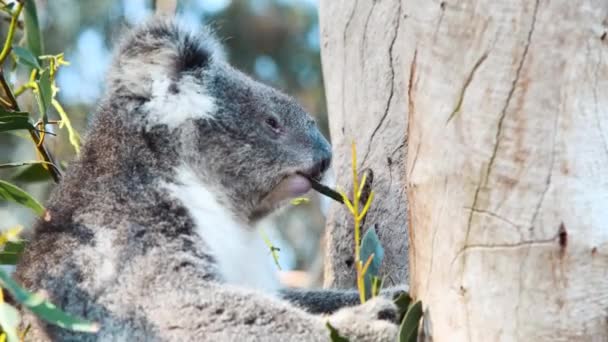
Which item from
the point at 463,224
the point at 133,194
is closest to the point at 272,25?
the point at 133,194

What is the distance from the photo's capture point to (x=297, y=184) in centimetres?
274

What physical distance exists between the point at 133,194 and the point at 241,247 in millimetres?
403

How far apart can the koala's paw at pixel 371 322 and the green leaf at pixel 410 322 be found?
0.80ft

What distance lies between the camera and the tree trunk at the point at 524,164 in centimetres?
159

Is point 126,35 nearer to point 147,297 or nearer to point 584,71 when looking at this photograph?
point 147,297

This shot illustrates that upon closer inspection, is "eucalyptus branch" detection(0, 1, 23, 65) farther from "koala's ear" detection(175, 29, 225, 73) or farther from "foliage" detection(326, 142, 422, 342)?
"foliage" detection(326, 142, 422, 342)

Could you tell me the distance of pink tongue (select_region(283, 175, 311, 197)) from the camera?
108 inches

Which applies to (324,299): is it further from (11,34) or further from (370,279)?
(11,34)

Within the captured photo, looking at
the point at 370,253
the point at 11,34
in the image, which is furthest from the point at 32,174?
the point at 370,253

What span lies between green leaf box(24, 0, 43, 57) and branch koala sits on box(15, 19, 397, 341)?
0.79 feet

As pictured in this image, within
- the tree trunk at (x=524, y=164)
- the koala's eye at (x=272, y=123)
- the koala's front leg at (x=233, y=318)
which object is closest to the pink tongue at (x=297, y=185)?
the koala's eye at (x=272, y=123)

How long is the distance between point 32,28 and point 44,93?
10.1 inches

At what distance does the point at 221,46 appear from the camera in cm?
304

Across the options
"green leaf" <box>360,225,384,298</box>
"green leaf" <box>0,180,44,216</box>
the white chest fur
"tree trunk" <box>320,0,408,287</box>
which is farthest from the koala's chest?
"green leaf" <box>0,180,44,216</box>
